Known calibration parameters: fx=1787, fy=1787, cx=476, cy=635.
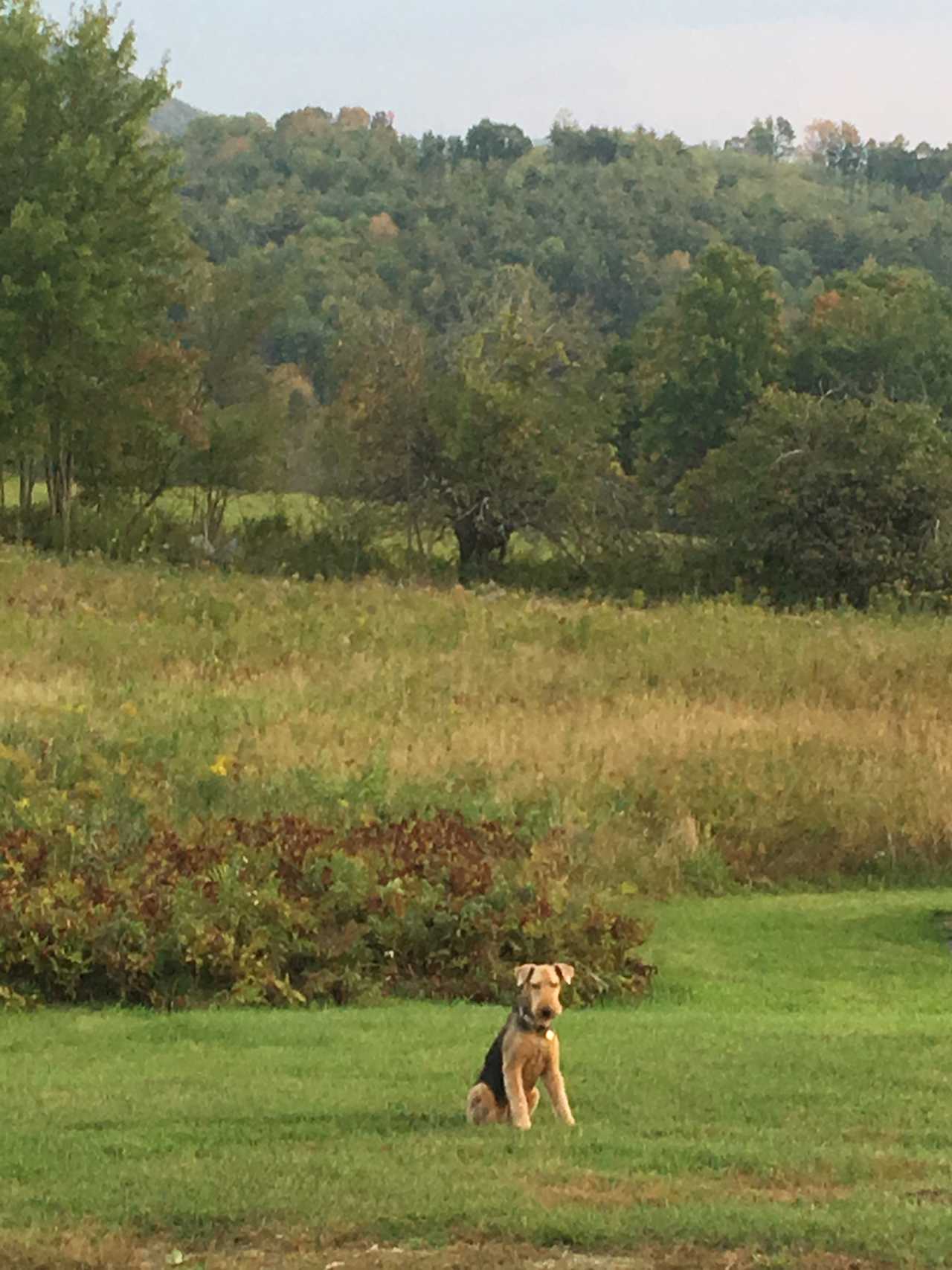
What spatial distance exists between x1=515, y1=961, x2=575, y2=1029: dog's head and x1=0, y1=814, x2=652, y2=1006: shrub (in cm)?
481

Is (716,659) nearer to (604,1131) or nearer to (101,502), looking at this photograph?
(604,1131)

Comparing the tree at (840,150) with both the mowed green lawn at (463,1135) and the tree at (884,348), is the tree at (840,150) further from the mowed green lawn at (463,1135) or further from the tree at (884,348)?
the mowed green lawn at (463,1135)

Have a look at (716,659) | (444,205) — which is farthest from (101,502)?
(444,205)

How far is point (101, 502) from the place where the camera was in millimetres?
43688

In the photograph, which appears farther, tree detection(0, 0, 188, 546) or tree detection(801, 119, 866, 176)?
tree detection(801, 119, 866, 176)

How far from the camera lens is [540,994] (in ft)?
22.8

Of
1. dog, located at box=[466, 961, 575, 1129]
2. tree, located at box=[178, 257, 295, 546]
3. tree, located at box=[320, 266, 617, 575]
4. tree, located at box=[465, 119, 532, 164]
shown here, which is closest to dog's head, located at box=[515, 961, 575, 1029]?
dog, located at box=[466, 961, 575, 1129]

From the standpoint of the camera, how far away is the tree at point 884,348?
67312mm

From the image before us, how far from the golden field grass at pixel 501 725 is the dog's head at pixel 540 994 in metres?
6.97

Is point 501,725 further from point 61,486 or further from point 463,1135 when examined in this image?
point 61,486

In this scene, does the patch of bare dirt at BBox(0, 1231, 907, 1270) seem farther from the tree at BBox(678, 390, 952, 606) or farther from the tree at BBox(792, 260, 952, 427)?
the tree at BBox(792, 260, 952, 427)

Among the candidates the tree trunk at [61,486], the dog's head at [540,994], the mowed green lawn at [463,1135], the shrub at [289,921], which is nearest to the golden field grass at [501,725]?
the shrub at [289,921]

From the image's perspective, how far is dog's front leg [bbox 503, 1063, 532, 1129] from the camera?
699 centimetres

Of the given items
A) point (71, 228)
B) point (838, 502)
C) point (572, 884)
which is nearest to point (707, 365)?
point (838, 502)
